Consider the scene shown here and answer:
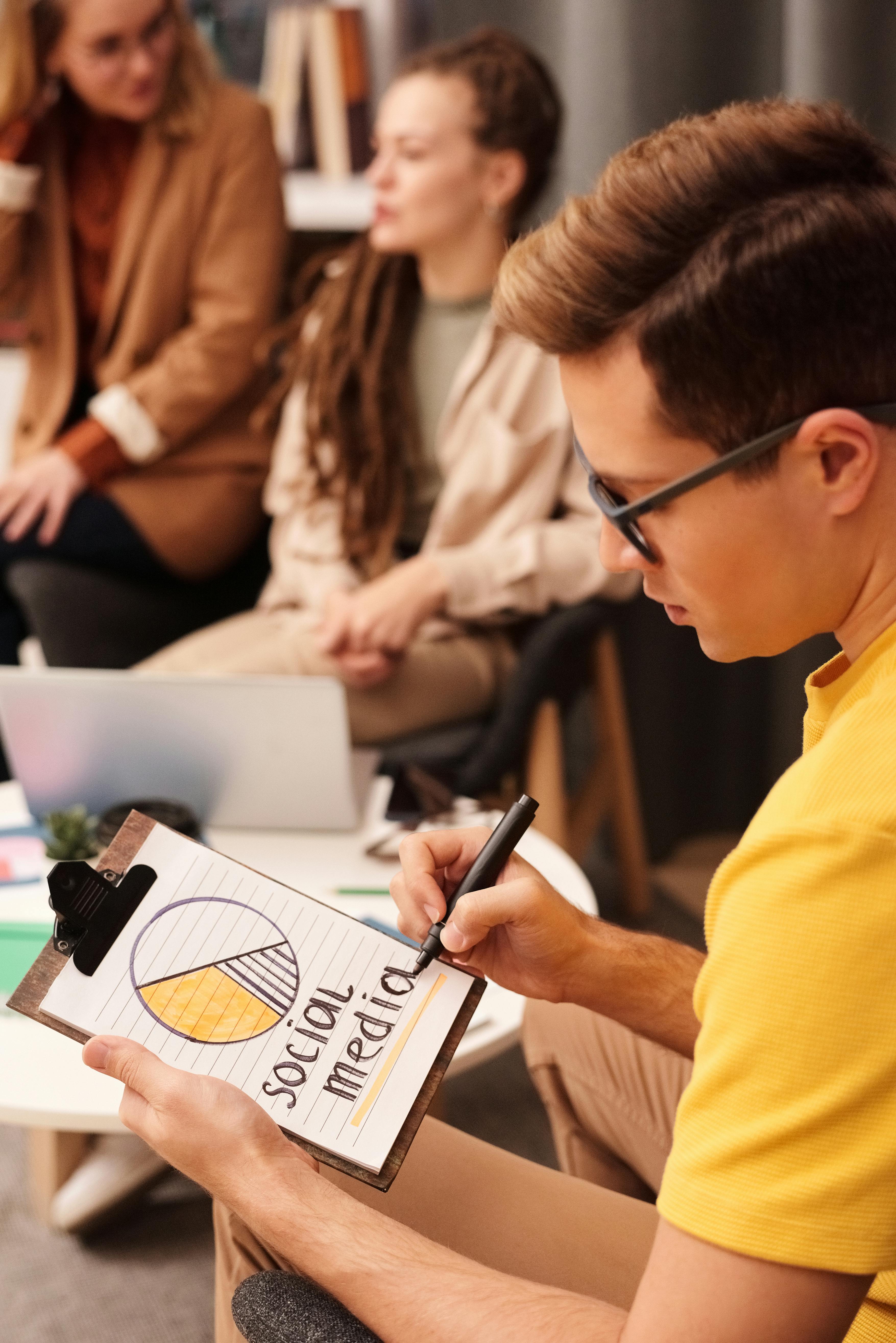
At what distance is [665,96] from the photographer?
7.07 feet

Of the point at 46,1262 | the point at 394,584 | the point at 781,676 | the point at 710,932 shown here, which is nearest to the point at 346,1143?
the point at 710,932

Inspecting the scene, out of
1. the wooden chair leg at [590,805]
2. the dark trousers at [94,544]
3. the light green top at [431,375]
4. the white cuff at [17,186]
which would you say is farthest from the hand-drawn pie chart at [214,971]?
the white cuff at [17,186]

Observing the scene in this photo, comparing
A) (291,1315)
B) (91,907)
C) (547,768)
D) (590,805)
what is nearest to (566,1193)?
(291,1315)

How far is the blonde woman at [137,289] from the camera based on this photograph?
2.34m

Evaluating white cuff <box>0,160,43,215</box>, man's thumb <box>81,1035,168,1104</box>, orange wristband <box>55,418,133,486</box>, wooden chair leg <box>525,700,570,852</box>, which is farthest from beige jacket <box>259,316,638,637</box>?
man's thumb <box>81,1035,168,1104</box>

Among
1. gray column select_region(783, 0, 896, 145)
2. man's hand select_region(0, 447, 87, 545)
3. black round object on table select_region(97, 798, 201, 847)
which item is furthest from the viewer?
man's hand select_region(0, 447, 87, 545)

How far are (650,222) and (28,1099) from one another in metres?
0.87

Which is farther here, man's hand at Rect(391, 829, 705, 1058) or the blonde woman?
the blonde woman

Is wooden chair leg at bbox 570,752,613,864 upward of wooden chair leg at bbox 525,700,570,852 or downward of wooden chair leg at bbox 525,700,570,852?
downward

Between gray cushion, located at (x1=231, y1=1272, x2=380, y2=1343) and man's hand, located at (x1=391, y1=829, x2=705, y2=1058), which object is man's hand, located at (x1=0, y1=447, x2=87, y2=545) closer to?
man's hand, located at (x1=391, y1=829, x2=705, y2=1058)

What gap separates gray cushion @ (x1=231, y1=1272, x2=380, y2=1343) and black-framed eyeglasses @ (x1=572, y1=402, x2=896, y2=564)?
1.65 feet

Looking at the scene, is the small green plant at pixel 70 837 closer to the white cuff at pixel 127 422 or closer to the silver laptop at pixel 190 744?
the silver laptop at pixel 190 744

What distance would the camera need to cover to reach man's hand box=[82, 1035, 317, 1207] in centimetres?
82

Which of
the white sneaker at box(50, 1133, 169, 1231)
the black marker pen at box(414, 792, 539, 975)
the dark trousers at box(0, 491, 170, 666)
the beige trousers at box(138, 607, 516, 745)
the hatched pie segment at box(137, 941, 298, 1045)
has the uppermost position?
the black marker pen at box(414, 792, 539, 975)
